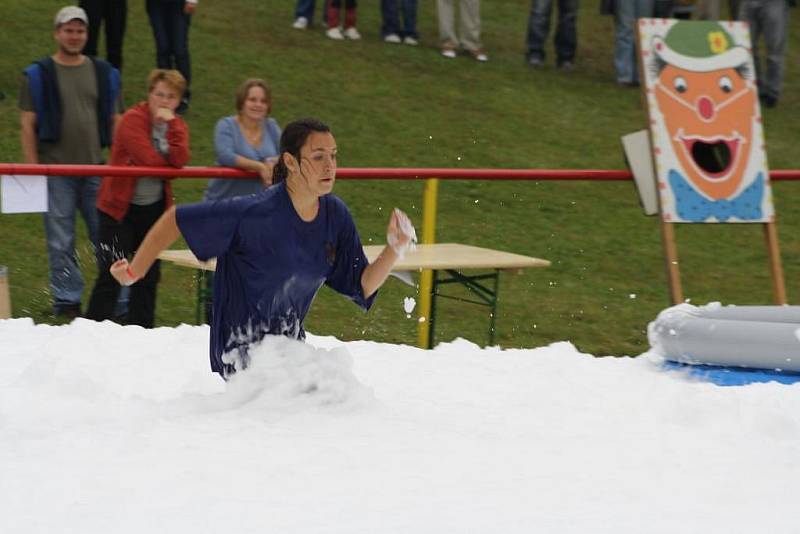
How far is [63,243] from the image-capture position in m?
7.16

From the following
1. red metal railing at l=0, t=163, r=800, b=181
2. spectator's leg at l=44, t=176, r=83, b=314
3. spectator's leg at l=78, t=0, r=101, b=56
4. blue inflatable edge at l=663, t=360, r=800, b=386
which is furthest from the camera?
spectator's leg at l=78, t=0, r=101, b=56

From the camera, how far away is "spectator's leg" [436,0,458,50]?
13852 mm

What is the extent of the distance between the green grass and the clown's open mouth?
1082 mm

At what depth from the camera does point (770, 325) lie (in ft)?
21.8

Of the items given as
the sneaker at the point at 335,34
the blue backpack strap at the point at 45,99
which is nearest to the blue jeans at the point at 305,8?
the sneaker at the point at 335,34

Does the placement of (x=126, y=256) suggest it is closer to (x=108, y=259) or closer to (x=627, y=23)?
(x=108, y=259)

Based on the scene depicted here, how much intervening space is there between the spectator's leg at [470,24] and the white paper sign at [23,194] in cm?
766

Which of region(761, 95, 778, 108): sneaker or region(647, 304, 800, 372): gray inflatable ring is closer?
region(647, 304, 800, 372): gray inflatable ring

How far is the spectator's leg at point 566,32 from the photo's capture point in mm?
14273

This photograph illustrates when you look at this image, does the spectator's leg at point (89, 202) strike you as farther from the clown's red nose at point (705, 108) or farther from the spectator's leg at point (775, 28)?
the spectator's leg at point (775, 28)

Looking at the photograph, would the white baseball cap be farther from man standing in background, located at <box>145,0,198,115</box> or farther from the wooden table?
man standing in background, located at <box>145,0,198,115</box>

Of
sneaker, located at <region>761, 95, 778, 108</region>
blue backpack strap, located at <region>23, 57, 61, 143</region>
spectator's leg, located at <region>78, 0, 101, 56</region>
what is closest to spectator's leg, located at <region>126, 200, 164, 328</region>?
blue backpack strap, located at <region>23, 57, 61, 143</region>

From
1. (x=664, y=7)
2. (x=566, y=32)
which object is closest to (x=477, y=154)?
(x=664, y=7)

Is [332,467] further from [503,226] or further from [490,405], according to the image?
[503,226]
